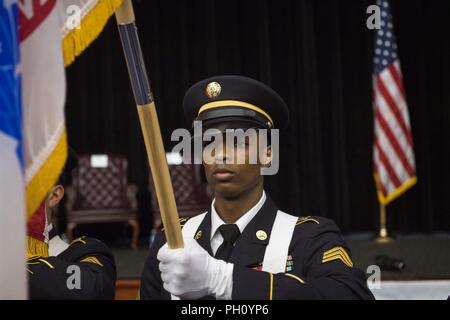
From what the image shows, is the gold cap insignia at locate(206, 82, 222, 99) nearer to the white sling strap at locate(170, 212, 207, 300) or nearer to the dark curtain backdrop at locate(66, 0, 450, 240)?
the white sling strap at locate(170, 212, 207, 300)

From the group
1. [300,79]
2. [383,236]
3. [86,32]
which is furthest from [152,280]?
[300,79]

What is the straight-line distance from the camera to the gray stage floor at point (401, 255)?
14.5 feet

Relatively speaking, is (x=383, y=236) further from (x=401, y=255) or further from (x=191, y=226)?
(x=191, y=226)

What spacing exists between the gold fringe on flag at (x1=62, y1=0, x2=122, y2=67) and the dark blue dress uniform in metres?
0.52

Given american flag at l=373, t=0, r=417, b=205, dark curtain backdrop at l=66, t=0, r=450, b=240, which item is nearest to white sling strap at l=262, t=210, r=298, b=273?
american flag at l=373, t=0, r=417, b=205

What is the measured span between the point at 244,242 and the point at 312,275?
0.18 metres

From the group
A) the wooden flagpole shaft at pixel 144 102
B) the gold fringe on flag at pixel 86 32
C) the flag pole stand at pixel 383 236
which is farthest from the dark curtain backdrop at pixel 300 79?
the wooden flagpole shaft at pixel 144 102

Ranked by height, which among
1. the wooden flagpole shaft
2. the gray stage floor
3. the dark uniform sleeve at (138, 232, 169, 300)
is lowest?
the gray stage floor

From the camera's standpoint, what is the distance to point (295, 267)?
1.36m

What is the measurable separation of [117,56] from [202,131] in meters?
5.97

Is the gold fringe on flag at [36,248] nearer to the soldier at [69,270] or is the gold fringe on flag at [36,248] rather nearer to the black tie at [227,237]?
the soldier at [69,270]

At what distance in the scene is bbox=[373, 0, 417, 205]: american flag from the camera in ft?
19.8
